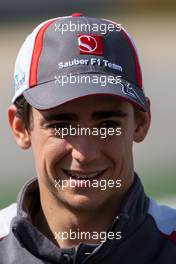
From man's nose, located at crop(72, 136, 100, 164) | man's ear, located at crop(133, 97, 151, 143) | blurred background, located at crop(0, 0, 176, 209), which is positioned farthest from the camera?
blurred background, located at crop(0, 0, 176, 209)

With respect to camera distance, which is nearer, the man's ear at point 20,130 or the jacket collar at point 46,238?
the jacket collar at point 46,238

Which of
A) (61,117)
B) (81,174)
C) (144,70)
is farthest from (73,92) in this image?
(144,70)

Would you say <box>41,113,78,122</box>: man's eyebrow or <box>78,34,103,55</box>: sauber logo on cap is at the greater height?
<box>78,34,103,55</box>: sauber logo on cap

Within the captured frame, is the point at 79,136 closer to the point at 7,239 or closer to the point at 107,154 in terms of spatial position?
the point at 107,154

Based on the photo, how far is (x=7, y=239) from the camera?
1.68 metres

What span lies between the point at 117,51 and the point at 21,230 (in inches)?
16.2

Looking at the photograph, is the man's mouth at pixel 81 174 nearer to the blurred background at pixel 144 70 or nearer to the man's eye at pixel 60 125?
the man's eye at pixel 60 125

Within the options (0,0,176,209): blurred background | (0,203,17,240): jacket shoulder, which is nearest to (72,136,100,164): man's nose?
(0,203,17,240): jacket shoulder

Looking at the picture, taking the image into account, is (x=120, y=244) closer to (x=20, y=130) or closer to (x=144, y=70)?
(x=20, y=130)

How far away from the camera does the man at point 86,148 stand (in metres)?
1.60

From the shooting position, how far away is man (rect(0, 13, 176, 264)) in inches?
62.8

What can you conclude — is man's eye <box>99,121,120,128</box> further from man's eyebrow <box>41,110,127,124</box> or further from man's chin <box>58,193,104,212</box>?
man's chin <box>58,193,104,212</box>

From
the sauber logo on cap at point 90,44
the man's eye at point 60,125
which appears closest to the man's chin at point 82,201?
the man's eye at point 60,125

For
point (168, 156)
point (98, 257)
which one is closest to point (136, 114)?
point (98, 257)
